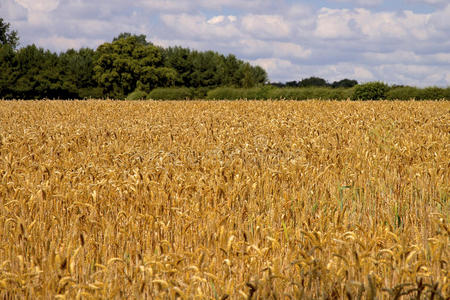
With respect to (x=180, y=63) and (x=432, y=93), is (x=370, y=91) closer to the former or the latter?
(x=432, y=93)

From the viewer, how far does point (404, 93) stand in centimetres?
2956

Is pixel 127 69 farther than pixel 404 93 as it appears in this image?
Yes

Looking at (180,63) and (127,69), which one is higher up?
(180,63)

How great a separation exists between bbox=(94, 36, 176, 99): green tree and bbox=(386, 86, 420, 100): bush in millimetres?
33966

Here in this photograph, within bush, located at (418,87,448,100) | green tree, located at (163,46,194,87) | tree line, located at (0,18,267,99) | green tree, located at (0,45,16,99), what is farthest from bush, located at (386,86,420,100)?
green tree, located at (0,45,16,99)

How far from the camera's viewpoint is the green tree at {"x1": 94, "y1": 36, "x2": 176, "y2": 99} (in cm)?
5909

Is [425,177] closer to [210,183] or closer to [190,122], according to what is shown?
[210,183]

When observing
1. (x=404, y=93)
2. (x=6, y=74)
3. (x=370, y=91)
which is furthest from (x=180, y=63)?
(x=404, y=93)

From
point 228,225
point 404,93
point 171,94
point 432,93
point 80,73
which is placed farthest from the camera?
point 80,73

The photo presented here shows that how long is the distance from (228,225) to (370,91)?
28008mm

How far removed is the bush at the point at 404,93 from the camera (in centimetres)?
2930

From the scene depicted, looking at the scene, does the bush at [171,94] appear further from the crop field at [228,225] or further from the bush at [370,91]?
the crop field at [228,225]

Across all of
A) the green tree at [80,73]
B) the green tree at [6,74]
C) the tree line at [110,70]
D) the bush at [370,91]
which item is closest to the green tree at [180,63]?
the tree line at [110,70]

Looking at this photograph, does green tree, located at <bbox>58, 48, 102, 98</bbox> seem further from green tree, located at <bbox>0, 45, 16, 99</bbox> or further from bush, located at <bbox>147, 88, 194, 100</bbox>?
bush, located at <bbox>147, 88, 194, 100</bbox>
